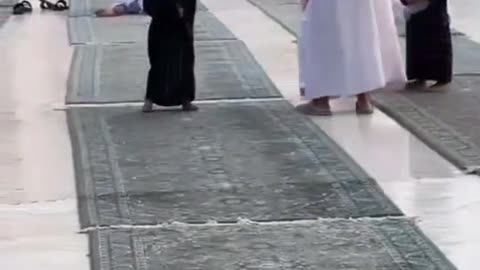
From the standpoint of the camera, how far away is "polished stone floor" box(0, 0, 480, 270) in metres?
5.00

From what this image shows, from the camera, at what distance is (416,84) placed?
882 cm

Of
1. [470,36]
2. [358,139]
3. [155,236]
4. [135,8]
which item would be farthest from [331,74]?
[135,8]

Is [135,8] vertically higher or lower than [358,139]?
lower

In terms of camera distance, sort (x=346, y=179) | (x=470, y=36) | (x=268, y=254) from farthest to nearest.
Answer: (x=470, y=36) → (x=346, y=179) → (x=268, y=254)

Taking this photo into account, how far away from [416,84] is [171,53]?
1905 millimetres

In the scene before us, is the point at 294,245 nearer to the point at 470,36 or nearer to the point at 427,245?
the point at 427,245

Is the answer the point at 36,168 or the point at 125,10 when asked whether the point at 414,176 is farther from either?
the point at 125,10

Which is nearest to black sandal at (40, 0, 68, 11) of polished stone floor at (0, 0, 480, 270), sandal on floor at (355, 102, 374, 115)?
polished stone floor at (0, 0, 480, 270)

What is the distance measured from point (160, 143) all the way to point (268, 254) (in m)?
2.25

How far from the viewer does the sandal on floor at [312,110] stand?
7828 mm

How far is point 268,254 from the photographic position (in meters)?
4.78

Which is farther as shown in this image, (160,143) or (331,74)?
(331,74)

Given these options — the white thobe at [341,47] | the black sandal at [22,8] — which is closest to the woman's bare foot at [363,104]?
the white thobe at [341,47]

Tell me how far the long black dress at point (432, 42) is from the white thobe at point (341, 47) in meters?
0.86
